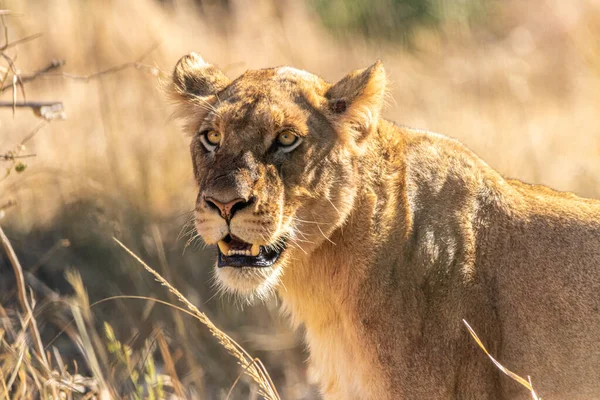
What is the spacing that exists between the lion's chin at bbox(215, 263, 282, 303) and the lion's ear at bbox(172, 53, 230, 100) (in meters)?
1.08

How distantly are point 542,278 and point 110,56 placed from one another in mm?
7462

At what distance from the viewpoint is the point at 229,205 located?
3.90 meters

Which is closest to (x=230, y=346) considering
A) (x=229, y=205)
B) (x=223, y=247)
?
(x=223, y=247)

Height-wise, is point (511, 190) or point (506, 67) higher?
point (506, 67)

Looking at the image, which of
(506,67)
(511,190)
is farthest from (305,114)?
(506,67)

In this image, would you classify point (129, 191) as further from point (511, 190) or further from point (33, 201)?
point (511, 190)

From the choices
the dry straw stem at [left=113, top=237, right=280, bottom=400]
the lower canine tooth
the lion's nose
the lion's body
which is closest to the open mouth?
the lower canine tooth

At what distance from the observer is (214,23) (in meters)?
12.6

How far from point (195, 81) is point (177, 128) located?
17.7ft

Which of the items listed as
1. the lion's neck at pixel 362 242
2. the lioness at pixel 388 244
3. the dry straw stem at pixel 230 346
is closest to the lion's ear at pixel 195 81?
the lioness at pixel 388 244

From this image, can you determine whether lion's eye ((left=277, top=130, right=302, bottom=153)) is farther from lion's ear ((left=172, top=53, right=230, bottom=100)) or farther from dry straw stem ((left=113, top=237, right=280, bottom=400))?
dry straw stem ((left=113, top=237, right=280, bottom=400))

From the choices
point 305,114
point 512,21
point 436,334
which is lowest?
point 436,334

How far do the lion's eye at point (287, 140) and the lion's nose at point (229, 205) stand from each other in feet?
1.20

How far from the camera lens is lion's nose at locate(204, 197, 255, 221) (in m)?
3.90
